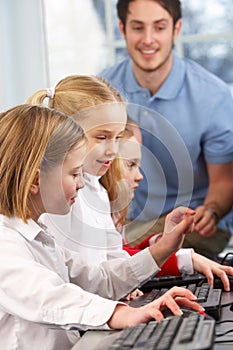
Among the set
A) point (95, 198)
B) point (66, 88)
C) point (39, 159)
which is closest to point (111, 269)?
point (95, 198)

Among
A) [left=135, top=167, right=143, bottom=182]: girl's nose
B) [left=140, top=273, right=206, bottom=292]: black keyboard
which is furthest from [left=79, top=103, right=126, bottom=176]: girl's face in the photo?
[left=140, top=273, right=206, bottom=292]: black keyboard

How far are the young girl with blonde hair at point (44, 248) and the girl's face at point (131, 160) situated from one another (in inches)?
9.3

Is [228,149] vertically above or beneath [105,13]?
beneath

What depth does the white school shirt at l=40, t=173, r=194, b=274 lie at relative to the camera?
1596mm

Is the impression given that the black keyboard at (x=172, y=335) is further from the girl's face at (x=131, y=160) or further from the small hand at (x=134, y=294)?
the girl's face at (x=131, y=160)

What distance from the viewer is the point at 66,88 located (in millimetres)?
1890

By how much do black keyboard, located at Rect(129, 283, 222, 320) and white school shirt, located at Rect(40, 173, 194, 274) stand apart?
14cm

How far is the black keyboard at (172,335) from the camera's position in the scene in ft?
2.91

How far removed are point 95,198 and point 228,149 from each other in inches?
68.8

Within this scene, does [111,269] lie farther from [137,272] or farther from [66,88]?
[66,88]

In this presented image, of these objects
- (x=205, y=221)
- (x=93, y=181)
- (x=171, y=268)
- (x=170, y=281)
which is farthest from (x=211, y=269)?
(x=205, y=221)

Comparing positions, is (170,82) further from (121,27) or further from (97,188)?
(97,188)

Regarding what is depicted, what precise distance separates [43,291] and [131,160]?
0.59 m

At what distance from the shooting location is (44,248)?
1425 millimetres
